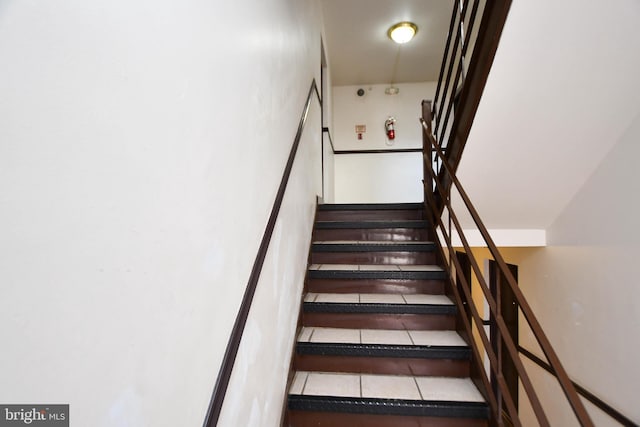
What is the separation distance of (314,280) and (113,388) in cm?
173

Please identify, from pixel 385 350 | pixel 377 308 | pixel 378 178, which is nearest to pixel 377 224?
pixel 377 308

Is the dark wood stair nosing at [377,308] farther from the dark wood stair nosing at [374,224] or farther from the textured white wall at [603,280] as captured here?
the textured white wall at [603,280]

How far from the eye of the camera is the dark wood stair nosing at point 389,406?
135 centimetres

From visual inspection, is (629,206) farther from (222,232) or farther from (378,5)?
(378,5)

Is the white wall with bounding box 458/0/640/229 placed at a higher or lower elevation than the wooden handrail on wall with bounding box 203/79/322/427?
higher

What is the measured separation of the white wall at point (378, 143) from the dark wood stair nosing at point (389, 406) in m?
3.74

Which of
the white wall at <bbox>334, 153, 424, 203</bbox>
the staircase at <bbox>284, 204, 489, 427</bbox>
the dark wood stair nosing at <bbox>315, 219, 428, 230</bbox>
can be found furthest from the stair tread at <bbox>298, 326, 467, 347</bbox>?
the white wall at <bbox>334, 153, 424, 203</bbox>

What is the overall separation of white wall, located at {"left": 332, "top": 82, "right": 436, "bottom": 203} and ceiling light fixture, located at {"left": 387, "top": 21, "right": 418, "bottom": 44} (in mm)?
1222

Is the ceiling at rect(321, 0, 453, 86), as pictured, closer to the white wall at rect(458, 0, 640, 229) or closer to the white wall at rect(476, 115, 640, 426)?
the white wall at rect(458, 0, 640, 229)

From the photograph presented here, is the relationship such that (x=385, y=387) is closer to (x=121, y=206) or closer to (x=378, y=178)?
(x=121, y=206)

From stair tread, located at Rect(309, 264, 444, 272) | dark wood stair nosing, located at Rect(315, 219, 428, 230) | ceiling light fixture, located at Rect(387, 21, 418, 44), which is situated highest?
ceiling light fixture, located at Rect(387, 21, 418, 44)

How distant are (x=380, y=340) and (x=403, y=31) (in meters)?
3.86

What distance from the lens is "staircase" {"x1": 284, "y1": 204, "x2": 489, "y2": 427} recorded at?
4.53ft

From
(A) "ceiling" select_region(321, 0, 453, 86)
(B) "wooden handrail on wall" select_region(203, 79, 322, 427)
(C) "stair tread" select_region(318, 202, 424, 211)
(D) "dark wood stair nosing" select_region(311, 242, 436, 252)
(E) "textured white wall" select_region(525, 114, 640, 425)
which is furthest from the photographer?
(A) "ceiling" select_region(321, 0, 453, 86)
